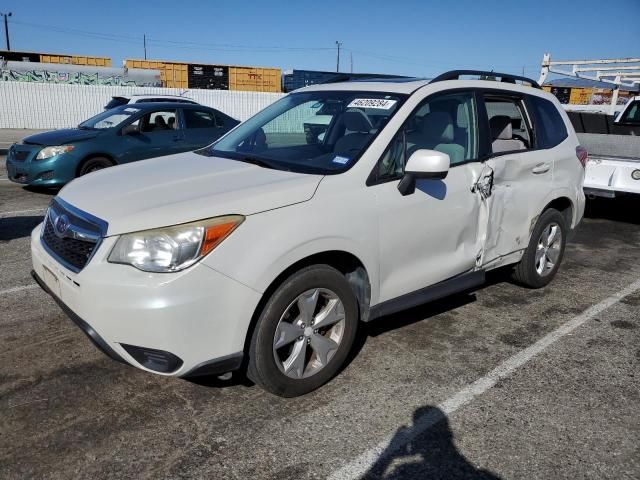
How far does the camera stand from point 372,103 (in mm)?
3734

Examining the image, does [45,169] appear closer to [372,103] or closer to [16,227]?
[16,227]

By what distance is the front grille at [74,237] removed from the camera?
273 centimetres

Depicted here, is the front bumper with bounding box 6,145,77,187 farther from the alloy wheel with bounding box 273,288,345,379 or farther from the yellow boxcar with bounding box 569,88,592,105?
the yellow boxcar with bounding box 569,88,592,105

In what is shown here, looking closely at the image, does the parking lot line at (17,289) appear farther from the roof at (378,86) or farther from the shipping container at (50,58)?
the shipping container at (50,58)

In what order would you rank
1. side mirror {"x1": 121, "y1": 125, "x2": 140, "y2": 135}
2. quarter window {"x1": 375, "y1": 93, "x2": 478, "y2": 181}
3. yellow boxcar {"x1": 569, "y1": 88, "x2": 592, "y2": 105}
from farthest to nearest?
yellow boxcar {"x1": 569, "y1": 88, "x2": 592, "y2": 105} < side mirror {"x1": 121, "y1": 125, "x2": 140, "y2": 135} < quarter window {"x1": 375, "y1": 93, "x2": 478, "y2": 181}

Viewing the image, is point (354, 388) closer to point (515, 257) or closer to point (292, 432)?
point (292, 432)

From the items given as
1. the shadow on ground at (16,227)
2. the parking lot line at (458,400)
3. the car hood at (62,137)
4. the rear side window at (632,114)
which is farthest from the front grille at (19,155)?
the rear side window at (632,114)

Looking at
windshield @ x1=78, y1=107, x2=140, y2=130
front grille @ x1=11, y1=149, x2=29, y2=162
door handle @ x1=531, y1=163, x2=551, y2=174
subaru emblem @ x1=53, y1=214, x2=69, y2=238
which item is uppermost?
windshield @ x1=78, y1=107, x2=140, y2=130

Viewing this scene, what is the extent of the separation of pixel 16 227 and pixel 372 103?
206 inches

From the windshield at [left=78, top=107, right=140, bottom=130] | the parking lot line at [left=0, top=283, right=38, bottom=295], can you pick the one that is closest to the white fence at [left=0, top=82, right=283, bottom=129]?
the windshield at [left=78, top=107, right=140, bottom=130]

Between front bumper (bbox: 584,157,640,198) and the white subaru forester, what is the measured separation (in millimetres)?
3146

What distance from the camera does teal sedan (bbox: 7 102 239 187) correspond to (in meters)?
8.66

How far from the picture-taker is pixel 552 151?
4742 mm

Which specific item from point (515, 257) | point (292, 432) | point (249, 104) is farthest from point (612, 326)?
point (249, 104)
